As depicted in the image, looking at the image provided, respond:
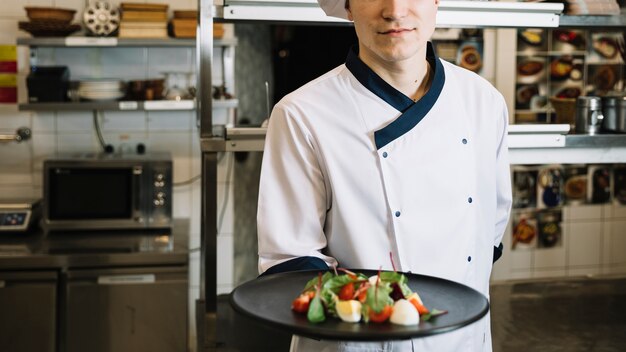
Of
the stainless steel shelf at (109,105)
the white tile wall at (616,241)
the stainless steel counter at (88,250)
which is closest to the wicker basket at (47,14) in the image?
the stainless steel shelf at (109,105)

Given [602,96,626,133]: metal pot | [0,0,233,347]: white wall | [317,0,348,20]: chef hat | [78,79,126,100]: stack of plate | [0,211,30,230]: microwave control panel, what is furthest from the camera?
[0,0,233,347]: white wall

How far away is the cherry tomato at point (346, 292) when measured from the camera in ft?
4.57

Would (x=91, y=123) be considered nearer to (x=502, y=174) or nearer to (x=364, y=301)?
(x=502, y=174)

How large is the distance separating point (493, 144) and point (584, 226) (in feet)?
11.4

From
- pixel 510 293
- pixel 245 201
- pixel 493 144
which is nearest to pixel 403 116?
pixel 493 144

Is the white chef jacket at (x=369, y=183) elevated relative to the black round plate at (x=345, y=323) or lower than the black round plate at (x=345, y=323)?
elevated

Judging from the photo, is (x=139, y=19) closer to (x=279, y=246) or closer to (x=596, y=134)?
(x=596, y=134)

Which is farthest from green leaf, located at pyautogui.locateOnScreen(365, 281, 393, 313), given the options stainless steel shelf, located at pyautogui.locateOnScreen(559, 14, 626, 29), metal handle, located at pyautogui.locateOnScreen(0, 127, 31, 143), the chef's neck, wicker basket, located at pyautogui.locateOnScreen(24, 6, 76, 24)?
metal handle, located at pyautogui.locateOnScreen(0, 127, 31, 143)

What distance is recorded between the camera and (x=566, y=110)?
288cm

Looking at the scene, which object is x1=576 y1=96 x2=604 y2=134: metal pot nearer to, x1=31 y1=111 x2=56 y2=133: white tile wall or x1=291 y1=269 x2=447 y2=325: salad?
x1=291 y1=269 x2=447 y2=325: salad

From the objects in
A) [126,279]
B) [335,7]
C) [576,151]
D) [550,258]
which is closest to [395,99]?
[335,7]

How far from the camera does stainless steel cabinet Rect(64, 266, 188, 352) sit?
368cm

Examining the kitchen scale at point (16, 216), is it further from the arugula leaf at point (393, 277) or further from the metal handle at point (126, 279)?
the arugula leaf at point (393, 277)

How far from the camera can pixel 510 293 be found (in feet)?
9.44
